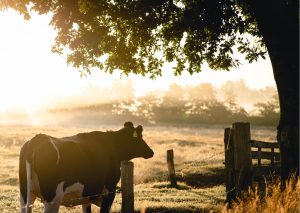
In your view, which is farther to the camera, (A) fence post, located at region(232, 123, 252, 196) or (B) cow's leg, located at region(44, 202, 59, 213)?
(A) fence post, located at region(232, 123, 252, 196)

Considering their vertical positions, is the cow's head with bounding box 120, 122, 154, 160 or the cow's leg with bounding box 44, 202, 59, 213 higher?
the cow's head with bounding box 120, 122, 154, 160

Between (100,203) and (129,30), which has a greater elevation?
(129,30)

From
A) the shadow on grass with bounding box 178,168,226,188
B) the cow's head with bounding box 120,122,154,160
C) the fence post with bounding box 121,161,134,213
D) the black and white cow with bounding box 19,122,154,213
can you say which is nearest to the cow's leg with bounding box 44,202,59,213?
the black and white cow with bounding box 19,122,154,213

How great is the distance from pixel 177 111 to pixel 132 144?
8066cm

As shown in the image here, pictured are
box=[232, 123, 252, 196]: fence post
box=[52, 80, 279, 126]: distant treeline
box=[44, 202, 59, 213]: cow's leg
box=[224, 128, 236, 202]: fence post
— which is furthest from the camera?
box=[52, 80, 279, 126]: distant treeline

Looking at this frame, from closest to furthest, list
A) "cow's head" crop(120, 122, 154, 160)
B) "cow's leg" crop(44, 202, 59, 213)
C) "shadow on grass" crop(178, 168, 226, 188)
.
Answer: "cow's leg" crop(44, 202, 59, 213)
"cow's head" crop(120, 122, 154, 160)
"shadow on grass" crop(178, 168, 226, 188)

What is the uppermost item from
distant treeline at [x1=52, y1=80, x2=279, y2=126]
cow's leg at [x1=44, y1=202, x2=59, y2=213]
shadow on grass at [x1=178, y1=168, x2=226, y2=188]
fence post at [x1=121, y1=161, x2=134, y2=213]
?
distant treeline at [x1=52, y1=80, x2=279, y2=126]

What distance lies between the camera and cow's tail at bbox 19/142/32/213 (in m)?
7.09

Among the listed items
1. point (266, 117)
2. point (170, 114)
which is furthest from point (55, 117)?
point (266, 117)

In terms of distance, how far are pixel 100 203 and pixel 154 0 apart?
17.5ft

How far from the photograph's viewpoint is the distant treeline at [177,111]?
255 feet

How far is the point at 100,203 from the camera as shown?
28.3ft

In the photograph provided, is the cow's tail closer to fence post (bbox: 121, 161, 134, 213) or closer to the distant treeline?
fence post (bbox: 121, 161, 134, 213)

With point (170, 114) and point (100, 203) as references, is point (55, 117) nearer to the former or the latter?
point (170, 114)
